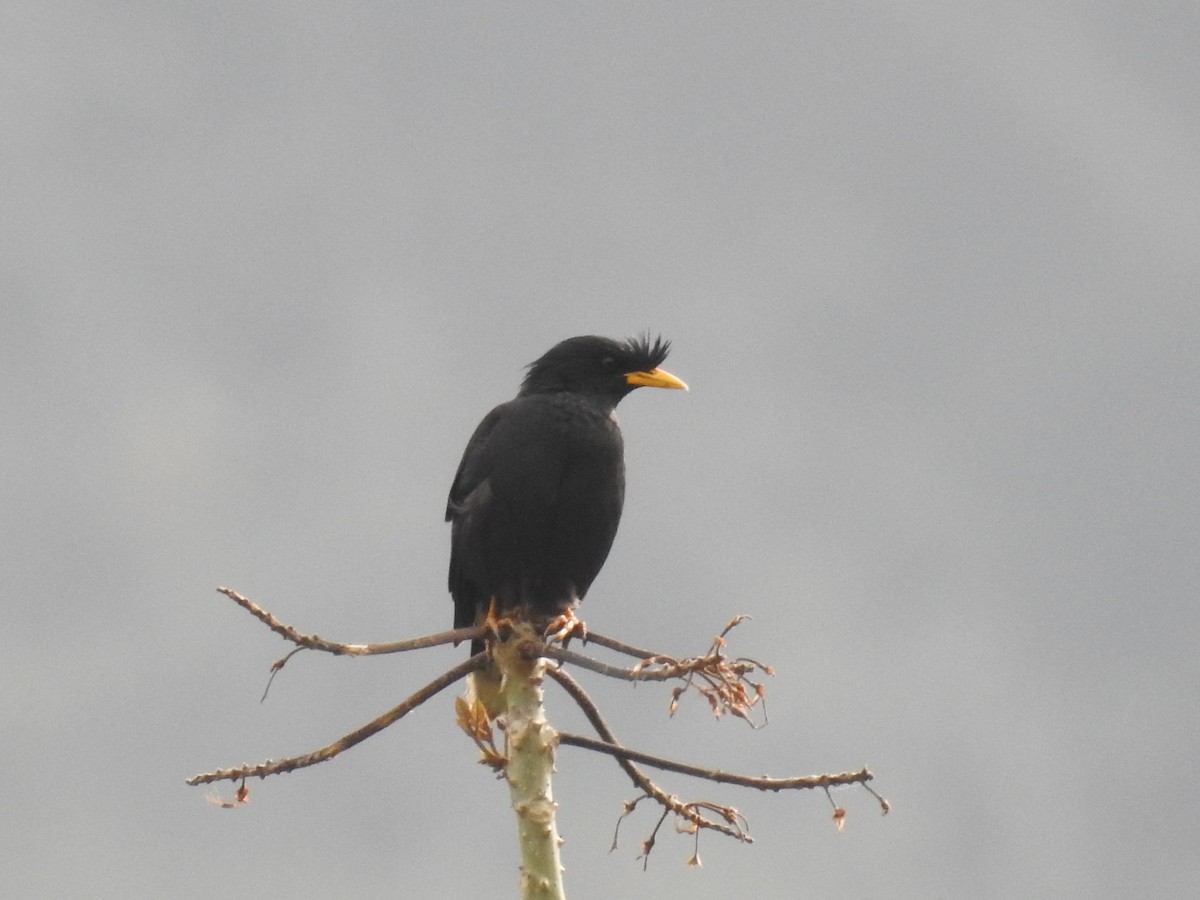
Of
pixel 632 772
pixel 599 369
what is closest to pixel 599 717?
pixel 632 772

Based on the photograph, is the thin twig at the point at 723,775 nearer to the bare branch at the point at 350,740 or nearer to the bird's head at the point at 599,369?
the bare branch at the point at 350,740

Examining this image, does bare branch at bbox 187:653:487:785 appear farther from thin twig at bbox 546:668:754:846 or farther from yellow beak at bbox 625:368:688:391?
yellow beak at bbox 625:368:688:391

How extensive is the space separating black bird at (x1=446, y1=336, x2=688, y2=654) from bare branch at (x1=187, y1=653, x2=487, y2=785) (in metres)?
2.25

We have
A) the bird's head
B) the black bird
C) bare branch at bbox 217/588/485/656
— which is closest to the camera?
bare branch at bbox 217/588/485/656

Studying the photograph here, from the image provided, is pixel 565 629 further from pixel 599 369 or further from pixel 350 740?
pixel 599 369

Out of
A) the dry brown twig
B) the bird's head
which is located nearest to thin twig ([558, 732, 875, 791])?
the dry brown twig

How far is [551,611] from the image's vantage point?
7289 millimetres

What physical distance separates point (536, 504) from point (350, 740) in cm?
288

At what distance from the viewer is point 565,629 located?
5.58 m

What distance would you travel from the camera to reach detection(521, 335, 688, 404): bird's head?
27.2ft

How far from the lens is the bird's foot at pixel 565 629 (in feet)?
18.2

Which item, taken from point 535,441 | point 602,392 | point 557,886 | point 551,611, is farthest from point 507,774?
point 602,392

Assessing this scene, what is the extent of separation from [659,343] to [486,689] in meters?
3.83

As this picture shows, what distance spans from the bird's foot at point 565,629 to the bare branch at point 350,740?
2.41ft
